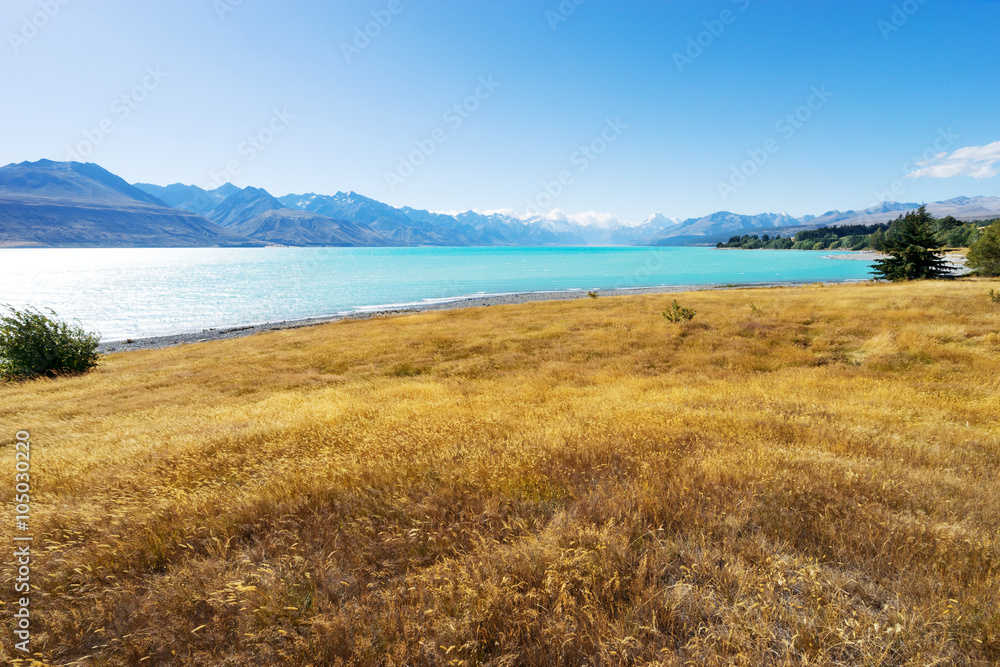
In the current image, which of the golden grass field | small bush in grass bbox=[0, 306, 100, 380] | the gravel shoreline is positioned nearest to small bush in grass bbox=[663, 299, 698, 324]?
the golden grass field

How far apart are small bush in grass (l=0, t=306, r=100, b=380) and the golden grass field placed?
677 inches

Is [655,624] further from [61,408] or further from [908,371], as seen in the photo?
[61,408]

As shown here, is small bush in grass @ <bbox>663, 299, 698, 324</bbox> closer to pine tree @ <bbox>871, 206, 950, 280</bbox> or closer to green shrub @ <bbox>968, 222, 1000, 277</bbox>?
pine tree @ <bbox>871, 206, 950, 280</bbox>

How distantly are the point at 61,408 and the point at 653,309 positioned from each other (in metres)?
37.2

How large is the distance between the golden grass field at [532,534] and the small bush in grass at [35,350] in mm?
17192

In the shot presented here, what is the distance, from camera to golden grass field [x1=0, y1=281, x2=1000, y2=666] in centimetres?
288

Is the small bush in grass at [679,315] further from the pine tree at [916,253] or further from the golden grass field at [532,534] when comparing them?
the pine tree at [916,253]

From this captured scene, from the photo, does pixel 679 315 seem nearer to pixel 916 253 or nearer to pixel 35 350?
pixel 35 350

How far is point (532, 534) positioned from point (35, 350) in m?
31.6

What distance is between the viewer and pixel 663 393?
1080 centimetres

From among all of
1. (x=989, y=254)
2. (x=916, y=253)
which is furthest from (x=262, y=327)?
(x=989, y=254)

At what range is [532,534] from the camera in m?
3.96

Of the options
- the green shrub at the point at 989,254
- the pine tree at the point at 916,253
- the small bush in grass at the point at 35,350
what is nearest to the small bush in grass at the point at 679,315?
the small bush in grass at the point at 35,350

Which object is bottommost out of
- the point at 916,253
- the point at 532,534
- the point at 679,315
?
the point at 679,315
